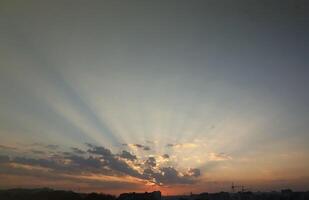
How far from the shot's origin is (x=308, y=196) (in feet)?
327

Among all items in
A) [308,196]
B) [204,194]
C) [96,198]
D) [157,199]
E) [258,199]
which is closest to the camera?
[96,198]

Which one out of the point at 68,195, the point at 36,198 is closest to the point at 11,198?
the point at 36,198

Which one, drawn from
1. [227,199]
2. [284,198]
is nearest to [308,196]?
[284,198]

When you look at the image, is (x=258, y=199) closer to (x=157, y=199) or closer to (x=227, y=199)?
(x=227, y=199)

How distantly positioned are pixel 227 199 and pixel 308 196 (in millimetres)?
25539

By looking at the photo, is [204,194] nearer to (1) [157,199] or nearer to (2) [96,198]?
(1) [157,199]

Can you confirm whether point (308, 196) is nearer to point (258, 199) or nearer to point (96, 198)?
point (258, 199)

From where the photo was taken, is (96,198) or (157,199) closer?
(96,198)

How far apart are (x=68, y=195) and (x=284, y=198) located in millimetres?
62864

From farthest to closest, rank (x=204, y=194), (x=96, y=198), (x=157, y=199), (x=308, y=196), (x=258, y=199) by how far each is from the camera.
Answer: (x=204, y=194), (x=258, y=199), (x=308, y=196), (x=157, y=199), (x=96, y=198)

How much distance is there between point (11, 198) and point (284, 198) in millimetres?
76684

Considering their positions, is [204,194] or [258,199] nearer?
[258,199]

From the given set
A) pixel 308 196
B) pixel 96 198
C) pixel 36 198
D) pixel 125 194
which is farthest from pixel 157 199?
pixel 308 196

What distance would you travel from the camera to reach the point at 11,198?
84.6 m
